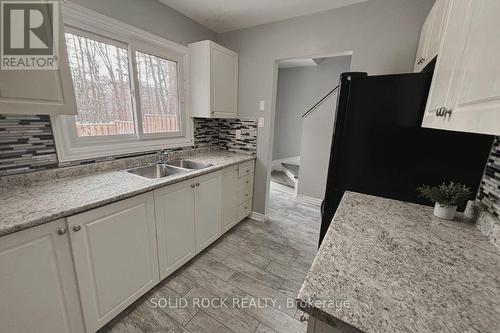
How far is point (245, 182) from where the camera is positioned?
8.78ft

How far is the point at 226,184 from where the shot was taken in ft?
7.56

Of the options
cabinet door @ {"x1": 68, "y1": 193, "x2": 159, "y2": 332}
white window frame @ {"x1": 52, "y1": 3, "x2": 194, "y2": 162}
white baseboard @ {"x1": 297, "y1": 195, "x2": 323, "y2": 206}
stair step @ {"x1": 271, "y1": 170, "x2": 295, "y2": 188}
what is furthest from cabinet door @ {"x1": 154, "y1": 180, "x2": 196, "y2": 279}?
stair step @ {"x1": 271, "y1": 170, "x2": 295, "y2": 188}

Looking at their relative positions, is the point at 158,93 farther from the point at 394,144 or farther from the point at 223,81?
the point at 394,144

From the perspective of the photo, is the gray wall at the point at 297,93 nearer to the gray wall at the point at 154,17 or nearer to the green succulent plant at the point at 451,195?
the gray wall at the point at 154,17

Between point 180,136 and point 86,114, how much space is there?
3.16 feet

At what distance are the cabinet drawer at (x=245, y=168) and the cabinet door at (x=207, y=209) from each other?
16.4 inches

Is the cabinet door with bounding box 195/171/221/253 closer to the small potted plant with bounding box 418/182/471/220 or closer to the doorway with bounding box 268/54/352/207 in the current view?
the doorway with bounding box 268/54/352/207

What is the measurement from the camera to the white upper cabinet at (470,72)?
586mm

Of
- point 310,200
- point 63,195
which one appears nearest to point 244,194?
point 310,200

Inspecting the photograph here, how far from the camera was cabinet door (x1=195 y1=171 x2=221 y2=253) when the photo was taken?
1930 millimetres

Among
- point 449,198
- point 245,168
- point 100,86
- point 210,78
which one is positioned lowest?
point 245,168

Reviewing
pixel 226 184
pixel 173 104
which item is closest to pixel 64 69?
pixel 173 104

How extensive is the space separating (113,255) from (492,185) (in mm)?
2197

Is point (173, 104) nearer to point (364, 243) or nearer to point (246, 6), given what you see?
point (246, 6)
